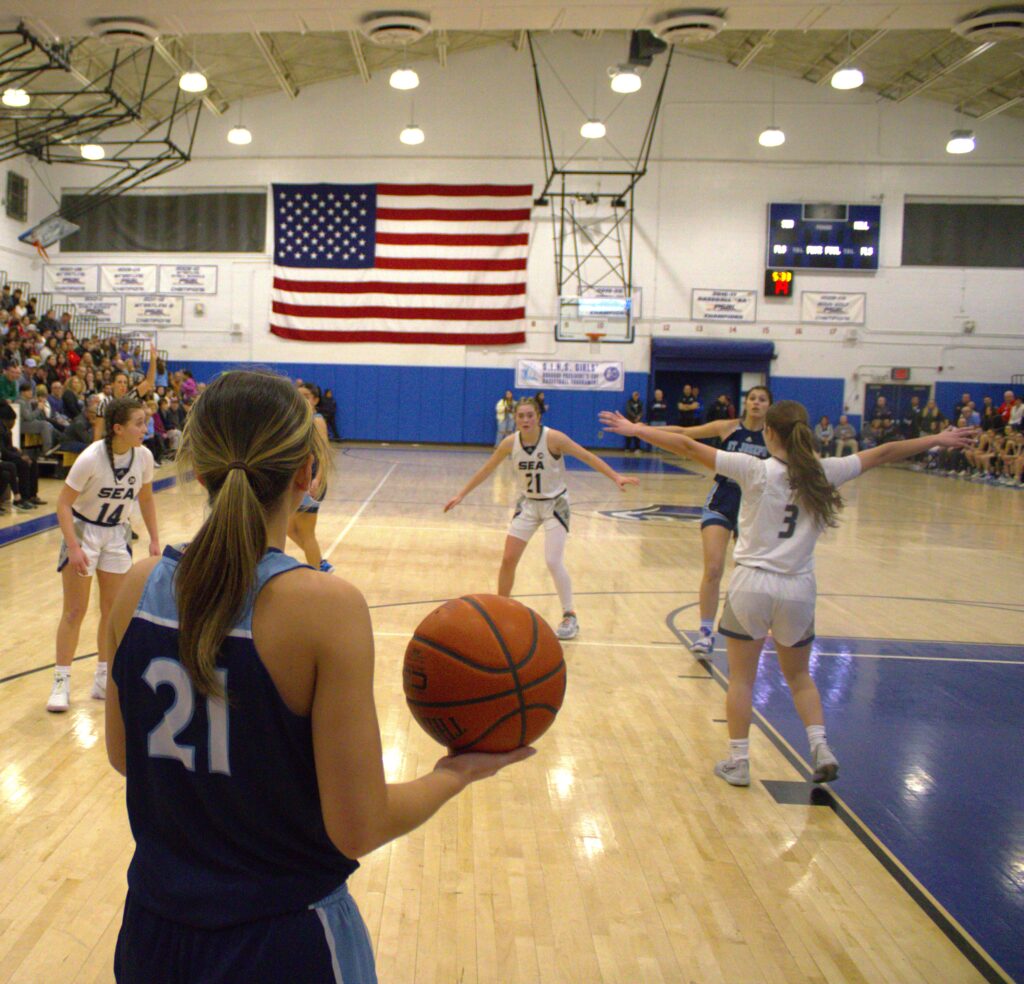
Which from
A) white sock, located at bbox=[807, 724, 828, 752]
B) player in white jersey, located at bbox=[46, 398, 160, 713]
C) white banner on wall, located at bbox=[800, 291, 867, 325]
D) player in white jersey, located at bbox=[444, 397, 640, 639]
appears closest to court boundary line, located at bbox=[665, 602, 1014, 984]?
white sock, located at bbox=[807, 724, 828, 752]

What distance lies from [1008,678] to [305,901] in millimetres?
5551

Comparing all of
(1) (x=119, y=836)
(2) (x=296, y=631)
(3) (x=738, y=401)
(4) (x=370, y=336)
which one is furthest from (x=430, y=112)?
(2) (x=296, y=631)

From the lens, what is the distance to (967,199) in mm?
23219

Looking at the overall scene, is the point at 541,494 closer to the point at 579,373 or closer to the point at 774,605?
the point at 774,605

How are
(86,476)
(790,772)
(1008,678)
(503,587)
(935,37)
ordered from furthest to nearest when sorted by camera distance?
1. (935,37)
2. (503,587)
3. (1008,678)
4. (86,476)
5. (790,772)

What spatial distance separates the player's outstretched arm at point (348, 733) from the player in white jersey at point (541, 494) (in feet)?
16.9

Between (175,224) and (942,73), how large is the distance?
18.0 meters

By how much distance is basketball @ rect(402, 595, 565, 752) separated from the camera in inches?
62.1

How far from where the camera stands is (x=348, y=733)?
124cm

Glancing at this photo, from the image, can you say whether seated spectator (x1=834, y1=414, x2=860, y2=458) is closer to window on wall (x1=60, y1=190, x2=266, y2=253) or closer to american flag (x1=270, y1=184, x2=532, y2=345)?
american flag (x1=270, y1=184, x2=532, y2=345)

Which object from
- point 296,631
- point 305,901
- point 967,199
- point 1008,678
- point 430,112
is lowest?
Result: point 1008,678

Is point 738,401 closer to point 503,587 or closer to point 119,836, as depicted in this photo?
point 503,587

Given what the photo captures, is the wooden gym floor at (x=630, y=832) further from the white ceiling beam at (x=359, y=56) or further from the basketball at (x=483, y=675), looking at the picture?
the white ceiling beam at (x=359, y=56)

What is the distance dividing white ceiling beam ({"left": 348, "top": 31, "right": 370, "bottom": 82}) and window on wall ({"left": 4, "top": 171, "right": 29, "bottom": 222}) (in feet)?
28.1
